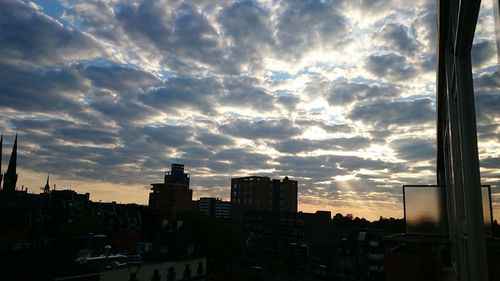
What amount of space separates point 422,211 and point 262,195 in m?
121

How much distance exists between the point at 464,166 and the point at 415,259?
4902mm

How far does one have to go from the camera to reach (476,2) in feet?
9.14

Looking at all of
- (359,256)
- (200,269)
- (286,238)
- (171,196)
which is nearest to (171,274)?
(200,269)

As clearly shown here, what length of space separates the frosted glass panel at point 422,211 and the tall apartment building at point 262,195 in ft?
392

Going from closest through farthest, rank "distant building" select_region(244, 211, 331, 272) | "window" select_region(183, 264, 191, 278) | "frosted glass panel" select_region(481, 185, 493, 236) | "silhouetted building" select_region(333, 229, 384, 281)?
1. "frosted glass panel" select_region(481, 185, 493, 236)
2. "window" select_region(183, 264, 191, 278)
3. "silhouetted building" select_region(333, 229, 384, 281)
4. "distant building" select_region(244, 211, 331, 272)

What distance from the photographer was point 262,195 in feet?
420

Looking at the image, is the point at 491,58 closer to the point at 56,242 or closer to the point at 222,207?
the point at 56,242

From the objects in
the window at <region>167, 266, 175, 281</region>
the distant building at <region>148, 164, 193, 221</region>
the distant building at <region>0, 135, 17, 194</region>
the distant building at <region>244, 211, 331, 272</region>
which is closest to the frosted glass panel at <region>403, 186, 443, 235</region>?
the window at <region>167, 266, 175, 281</region>

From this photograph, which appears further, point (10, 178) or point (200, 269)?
point (10, 178)

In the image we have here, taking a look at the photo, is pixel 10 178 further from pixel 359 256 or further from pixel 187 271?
pixel 359 256

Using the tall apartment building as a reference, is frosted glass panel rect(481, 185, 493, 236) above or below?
below

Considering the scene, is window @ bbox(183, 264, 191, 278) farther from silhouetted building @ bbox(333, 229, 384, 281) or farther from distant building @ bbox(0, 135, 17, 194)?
distant building @ bbox(0, 135, 17, 194)

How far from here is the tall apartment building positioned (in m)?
128

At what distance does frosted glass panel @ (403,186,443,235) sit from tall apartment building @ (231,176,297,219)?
392 feet
